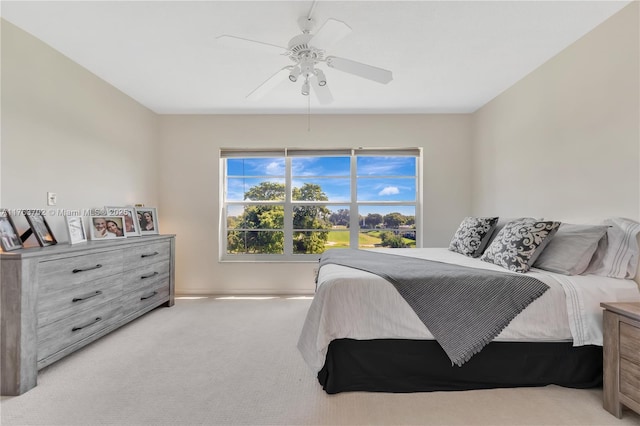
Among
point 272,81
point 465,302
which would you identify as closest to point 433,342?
point 465,302

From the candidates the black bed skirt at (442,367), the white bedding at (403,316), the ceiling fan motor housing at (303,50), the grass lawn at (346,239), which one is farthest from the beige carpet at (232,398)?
the ceiling fan motor housing at (303,50)

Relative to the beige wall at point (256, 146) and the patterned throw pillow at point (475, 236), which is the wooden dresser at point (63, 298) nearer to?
the beige wall at point (256, 146)

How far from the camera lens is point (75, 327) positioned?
2266 mm

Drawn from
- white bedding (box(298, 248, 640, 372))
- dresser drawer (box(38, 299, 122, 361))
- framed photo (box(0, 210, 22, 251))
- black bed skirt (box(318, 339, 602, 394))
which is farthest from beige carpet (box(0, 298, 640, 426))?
framed photo (box(0, 210, 22, 251))

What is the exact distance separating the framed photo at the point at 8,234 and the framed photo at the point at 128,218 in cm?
98

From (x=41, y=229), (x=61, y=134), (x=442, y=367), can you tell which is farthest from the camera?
(x=61, y=134)

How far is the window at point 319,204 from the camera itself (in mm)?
4262

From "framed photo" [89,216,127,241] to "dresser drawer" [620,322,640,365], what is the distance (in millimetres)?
3837

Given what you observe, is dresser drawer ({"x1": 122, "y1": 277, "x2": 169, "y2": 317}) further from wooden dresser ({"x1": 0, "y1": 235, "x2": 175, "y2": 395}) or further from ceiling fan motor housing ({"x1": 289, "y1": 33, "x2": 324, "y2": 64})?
ceiling fan motor housing ({"x1": 289, "y1": 33, "x2": 324, "y2": 64})

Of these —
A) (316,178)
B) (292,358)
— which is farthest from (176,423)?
(316,178)

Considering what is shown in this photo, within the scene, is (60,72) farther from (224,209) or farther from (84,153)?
(224,209)

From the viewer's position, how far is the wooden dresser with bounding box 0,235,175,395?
6.02 ft

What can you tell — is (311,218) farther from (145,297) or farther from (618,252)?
(618,252)

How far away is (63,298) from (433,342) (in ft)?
8.17
